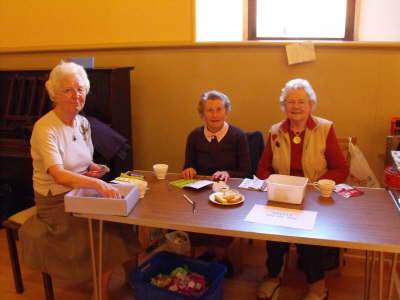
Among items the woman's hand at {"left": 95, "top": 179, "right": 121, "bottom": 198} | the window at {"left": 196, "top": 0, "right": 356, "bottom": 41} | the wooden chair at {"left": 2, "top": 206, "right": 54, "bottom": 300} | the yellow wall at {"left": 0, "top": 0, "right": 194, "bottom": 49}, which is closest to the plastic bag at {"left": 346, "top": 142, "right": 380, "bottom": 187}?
the window at {"left": 196, "top": 0, "right": 356, "bottom": 41}

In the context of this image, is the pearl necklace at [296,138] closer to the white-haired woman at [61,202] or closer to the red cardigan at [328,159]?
the red cardigan at [328,159]

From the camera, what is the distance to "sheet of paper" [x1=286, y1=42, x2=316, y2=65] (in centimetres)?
280

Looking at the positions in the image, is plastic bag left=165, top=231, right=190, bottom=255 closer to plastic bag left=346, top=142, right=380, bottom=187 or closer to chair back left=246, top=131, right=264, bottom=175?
chair back left=246, top=131, right=264, bottom=175

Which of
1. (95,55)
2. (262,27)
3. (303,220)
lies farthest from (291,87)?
(95,55)

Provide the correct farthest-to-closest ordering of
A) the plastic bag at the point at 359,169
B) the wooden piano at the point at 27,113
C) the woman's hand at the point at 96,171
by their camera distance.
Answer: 1. the wooden piano at the point at 27,113
2. the plastic bag at the point at 359,169
3. the woman's hand at the point at 96,171

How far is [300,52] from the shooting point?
2.82m

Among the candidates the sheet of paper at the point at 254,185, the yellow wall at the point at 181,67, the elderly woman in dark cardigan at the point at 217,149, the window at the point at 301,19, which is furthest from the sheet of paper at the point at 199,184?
the window at the point at 301,19

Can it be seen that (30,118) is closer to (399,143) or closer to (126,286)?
(126,286)

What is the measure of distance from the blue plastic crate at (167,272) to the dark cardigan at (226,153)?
57 cm

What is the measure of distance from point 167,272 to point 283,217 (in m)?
0.81

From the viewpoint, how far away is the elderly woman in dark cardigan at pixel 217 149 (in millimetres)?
2301

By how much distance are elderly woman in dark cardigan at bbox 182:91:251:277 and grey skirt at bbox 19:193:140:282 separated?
55cm

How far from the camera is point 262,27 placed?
312 cm

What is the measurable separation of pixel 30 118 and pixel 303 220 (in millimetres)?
2294
